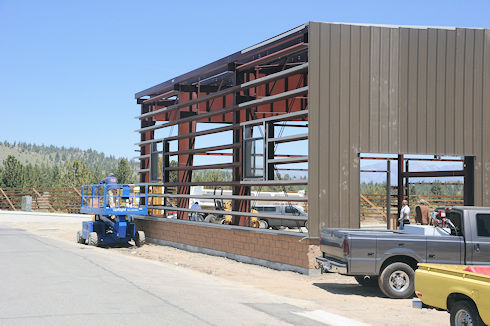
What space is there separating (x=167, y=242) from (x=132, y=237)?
1.46 m

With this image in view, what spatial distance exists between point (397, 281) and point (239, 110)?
31.1 feet

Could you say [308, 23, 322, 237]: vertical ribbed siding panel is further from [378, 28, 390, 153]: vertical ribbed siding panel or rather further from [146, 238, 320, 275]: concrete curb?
[378, 28, 390, 153]: vertical ribbed siding panel

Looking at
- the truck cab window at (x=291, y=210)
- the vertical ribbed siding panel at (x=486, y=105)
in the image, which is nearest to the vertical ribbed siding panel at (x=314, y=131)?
the vertical ribbed siding panel at (x=486, y=105)

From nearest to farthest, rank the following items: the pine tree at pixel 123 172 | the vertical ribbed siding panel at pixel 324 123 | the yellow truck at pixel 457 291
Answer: the yellow truck at pixel 457 291, the vertical ribbed siding panel at pixel 324 123, the pine tree at pixel 123 172

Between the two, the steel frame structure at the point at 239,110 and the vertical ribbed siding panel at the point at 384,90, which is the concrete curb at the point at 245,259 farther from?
the vertical ribbed siding panel at the point at 384,90

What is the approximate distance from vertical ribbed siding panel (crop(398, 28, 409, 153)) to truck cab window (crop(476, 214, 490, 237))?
4.57 m

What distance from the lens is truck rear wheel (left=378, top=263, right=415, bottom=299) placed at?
12781 millimetres

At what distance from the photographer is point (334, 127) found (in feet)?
54.4

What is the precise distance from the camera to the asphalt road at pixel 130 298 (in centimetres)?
932

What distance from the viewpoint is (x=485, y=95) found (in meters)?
17.3

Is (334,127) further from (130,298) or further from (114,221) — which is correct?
(114,221)

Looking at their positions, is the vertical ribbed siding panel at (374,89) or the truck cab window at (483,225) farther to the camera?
the vertical ribbed siding panel at (374,89)

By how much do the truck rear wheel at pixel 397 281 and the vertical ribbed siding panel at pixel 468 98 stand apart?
5777 millimetres

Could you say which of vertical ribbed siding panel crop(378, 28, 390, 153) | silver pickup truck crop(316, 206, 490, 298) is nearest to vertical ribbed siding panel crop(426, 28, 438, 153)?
vertical ribbed siding panel crop(378, 28, 390, 153)
